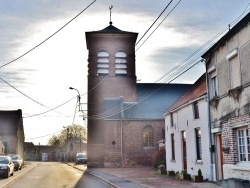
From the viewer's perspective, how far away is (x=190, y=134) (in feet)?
69.8

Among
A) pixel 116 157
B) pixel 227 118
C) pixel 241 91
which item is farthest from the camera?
pixel 116 157

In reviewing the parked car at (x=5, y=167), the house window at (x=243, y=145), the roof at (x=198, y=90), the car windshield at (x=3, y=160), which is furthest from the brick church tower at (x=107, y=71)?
the house window at (x=243, y=145)

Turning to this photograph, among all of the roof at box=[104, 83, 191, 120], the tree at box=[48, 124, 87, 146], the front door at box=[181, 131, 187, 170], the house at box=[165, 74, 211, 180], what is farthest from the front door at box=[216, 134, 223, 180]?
the tree at box=[48, 124, 87, 146]

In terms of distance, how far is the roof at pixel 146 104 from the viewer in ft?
132

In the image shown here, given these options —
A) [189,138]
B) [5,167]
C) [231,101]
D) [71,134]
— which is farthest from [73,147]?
[231,101]

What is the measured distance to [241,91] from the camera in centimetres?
1442

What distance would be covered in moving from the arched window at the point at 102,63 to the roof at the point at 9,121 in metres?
24.0

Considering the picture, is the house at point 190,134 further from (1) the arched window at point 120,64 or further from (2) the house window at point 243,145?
(1) the arched window at point 120,64

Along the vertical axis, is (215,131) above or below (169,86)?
below

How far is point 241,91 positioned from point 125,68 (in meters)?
28.6

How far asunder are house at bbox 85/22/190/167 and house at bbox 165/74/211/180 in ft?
41.8

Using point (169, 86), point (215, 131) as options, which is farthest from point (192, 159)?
point (169, 86)

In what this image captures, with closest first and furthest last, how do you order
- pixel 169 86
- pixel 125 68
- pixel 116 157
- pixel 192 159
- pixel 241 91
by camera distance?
pixel 241 91, pixel 192 159, pixel 116 157, pixel 125 68, pixel 169 86

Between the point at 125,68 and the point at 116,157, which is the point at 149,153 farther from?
the point at 125,68
